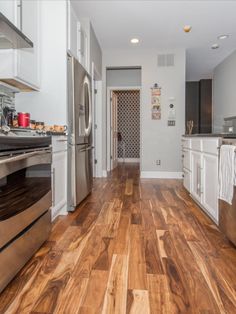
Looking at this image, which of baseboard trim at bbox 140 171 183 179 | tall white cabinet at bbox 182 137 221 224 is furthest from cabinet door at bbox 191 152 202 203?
baseboard trim at bbox 140 171 183 179

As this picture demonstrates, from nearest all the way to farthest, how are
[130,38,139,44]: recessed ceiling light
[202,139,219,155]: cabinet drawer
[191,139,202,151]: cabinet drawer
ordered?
[202,139,219,155]: cabinet drawer < [191,139,202,151]: cabinet drawer < [130,38,139,44]: recessed ceiling light

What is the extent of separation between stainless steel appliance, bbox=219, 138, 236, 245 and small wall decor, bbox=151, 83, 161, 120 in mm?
3402

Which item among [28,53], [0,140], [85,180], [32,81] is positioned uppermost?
[28,53]

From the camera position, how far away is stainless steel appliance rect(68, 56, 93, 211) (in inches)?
109

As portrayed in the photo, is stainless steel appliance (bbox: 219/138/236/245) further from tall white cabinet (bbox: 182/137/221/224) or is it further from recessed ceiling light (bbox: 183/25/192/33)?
recessed ceiling light (bbox: 183/25/192/33)

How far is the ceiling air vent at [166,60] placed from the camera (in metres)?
5.29

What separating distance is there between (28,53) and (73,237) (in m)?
1.72

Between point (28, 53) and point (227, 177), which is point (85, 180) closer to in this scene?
point (28, 53)

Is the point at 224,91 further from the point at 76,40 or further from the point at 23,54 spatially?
the point at 23,54

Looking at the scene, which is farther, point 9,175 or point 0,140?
point 9,175

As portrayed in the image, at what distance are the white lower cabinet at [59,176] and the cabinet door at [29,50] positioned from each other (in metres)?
0.63

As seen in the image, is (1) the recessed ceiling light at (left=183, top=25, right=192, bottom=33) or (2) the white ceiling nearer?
(2) the white ceiling

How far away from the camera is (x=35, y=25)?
8.18 ft

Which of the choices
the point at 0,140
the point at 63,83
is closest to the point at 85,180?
the point at 63,83
